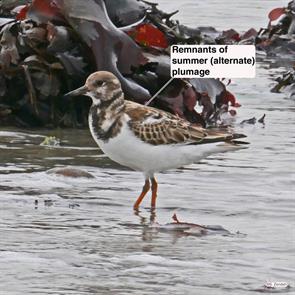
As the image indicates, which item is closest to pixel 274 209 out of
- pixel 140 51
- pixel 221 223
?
pixel 221 223

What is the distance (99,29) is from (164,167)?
2.47 meters

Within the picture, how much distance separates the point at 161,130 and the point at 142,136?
20 centimetres

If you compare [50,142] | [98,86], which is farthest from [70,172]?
[50,142]

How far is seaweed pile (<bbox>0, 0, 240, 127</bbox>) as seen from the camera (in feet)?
31.8

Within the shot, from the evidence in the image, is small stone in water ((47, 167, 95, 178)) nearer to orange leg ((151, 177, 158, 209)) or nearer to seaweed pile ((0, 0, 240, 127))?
orange leg ((151, 177, 158, 209))

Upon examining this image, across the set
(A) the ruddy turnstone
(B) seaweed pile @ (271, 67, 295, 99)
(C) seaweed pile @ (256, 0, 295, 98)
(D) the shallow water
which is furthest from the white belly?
(C) seaweed pile @ (256, 0, 295, 98)

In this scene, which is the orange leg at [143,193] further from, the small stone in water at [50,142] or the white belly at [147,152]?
the small stone in water at [50,142]

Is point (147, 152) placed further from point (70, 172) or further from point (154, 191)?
point (70, 172)

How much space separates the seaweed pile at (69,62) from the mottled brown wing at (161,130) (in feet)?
6.90

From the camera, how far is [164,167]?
7.47 meters

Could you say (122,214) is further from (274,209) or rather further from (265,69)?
(265,69)

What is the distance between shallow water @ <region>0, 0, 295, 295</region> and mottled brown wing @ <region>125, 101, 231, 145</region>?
0.38 metres

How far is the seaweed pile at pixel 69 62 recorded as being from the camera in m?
9.70

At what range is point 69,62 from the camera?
32.0 feet
